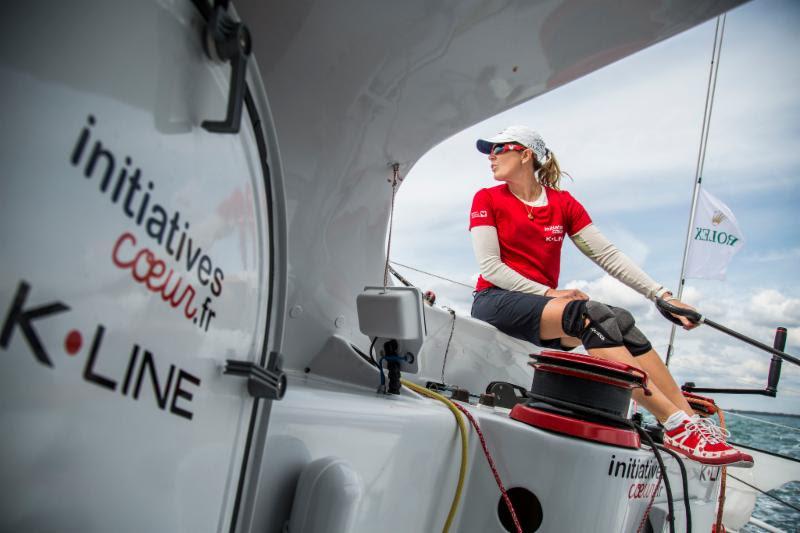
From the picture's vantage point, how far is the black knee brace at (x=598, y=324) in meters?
1.43

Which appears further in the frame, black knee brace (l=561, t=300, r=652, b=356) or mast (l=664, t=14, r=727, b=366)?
mast (l=664, t=14, r=727, b=366)

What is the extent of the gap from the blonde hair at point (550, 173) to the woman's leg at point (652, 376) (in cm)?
80

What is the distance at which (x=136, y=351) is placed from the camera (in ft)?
1.23

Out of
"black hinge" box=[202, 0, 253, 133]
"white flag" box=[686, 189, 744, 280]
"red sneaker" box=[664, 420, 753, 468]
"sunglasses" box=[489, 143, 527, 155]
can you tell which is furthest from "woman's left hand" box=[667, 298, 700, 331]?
"white flag" box=[686, 189, 744, 280]

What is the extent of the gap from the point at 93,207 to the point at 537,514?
37.1 inches

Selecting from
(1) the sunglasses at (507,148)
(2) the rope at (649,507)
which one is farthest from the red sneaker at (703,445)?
(1) the sunglasses at (507,148)

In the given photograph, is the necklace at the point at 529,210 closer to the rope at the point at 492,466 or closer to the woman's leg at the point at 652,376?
the woman's leg at the point at 652,376

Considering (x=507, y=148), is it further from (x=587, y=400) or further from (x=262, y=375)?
(x=262, y=375)

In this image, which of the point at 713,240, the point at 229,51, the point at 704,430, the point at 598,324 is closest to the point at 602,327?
the point at 598,324

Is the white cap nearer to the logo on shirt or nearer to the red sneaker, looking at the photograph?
the logo on shirt

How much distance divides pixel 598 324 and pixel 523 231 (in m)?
0.61

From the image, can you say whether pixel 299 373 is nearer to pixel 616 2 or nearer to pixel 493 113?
pixel 493 113

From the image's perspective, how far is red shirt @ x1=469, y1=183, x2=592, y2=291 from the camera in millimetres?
1952

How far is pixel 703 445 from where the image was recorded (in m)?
1.29
